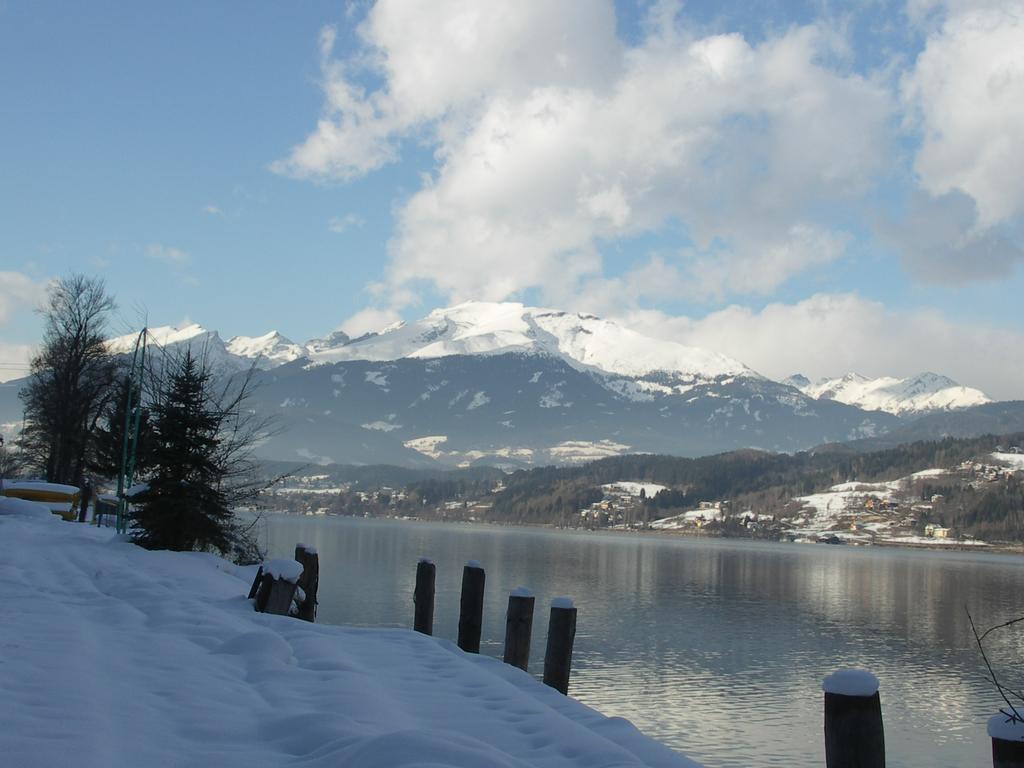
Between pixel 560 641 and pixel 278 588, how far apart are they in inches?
160

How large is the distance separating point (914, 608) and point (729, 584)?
15887 millimetres

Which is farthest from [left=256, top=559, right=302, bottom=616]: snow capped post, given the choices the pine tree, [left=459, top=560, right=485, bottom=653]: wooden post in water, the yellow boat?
the yellow boat

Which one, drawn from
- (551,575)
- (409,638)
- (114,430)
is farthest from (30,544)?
(551,575)

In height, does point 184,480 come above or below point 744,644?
above

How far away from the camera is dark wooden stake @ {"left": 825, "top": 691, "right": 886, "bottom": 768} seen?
5895 millimetres

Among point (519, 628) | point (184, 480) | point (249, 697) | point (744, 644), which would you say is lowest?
point (744, 644)

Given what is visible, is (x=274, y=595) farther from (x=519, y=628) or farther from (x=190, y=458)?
(x=190, y=458)

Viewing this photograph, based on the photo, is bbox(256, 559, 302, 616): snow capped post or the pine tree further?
the pine tree

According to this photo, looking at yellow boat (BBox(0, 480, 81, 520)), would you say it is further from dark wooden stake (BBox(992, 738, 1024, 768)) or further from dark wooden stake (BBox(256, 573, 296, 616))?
dark wooden stake (BBox(992, 738, 1024, 768))

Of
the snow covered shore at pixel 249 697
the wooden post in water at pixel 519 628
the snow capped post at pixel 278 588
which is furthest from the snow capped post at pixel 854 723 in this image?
the snow capped post at pixel 278 588

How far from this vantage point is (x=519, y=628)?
13.2m

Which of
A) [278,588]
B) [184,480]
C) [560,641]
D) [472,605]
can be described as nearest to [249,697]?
[278,588]

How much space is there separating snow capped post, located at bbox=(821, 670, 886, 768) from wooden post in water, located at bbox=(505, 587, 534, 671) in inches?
291

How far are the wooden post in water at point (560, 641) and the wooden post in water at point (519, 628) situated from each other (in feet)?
1.44
